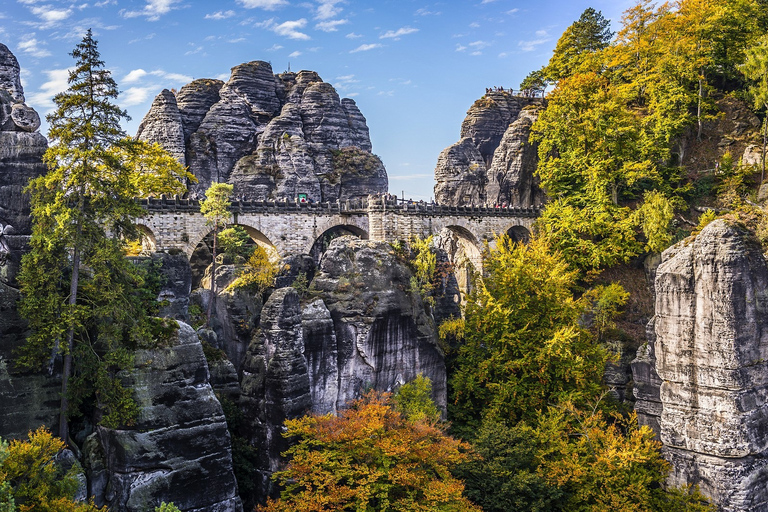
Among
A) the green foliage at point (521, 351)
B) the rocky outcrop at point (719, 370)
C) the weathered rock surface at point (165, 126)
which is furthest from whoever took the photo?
the weathered rock surface at point (165, 126)

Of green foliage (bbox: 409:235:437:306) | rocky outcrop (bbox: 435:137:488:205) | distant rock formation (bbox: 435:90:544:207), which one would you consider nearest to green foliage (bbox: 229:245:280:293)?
green foliage (bbox: 409:235:437:306)

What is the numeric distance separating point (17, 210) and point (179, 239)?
1681 centimetres

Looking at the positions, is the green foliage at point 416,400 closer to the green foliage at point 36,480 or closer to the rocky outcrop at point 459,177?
the green foliage at point 36,480

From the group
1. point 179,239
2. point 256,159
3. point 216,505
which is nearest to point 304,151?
point 256,159

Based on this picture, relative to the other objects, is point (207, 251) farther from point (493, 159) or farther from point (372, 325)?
point (493, 159)

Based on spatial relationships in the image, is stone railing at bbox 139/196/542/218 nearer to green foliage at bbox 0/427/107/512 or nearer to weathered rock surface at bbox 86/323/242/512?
weathered rock surface at bbox 86/323/242/512

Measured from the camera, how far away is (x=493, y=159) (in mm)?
47469

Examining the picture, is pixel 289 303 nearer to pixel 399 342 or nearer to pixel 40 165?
pixel 399 342

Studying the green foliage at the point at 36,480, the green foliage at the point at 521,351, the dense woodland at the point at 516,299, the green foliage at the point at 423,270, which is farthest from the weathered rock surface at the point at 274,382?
the green foliage at the point at 521,351

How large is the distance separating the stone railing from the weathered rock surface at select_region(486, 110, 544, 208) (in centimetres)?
224

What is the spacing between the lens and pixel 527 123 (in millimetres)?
45875

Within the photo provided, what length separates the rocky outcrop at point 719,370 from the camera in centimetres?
1967

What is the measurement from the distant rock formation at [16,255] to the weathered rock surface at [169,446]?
1.80 meters

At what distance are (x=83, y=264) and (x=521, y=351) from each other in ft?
56.4
